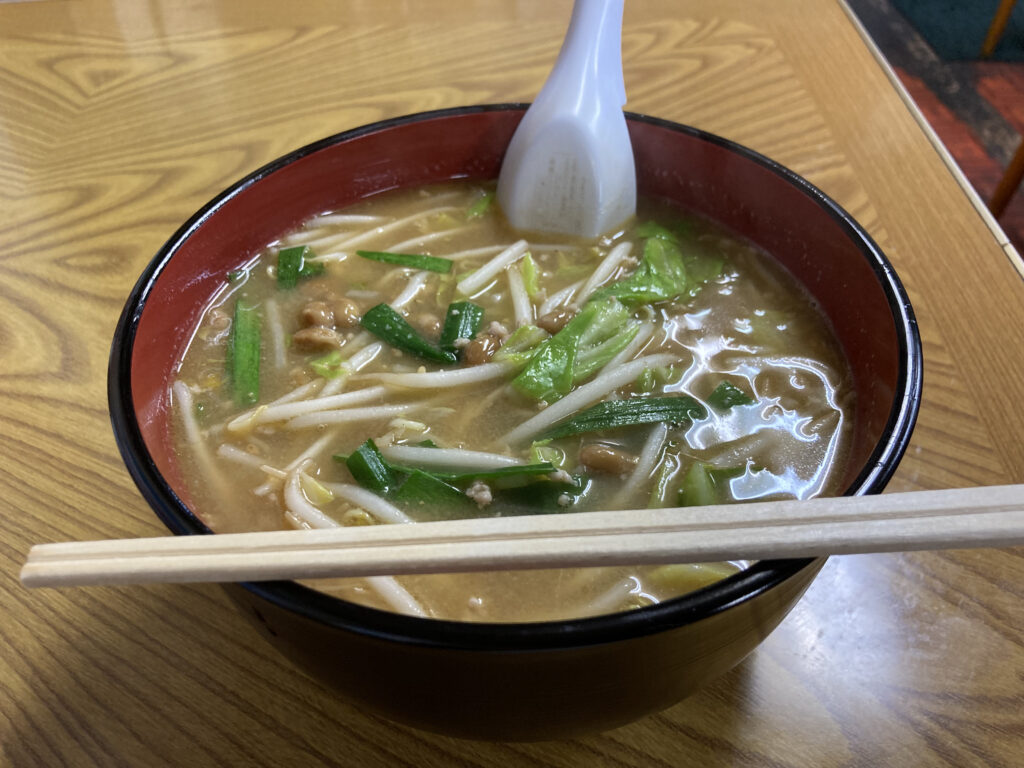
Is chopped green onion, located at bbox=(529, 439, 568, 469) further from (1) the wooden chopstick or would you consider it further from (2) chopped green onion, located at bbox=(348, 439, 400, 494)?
(1) the wooden chopstick

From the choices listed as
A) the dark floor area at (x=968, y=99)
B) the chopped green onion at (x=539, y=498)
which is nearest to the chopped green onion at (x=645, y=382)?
the chopped green onion at (x=539, y=498)

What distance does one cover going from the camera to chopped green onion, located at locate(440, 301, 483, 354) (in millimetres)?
1259

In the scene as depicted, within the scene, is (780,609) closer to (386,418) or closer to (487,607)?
(487,607)

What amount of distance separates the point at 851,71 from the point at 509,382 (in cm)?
129

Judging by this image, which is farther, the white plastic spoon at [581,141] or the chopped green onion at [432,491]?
the white plastic spoon at [581,141]

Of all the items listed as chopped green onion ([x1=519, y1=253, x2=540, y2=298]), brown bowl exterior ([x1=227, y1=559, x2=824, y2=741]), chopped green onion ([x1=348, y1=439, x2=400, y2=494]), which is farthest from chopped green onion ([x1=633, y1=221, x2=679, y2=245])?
brown bowl exterior ([x1=227, y1=559, x2=824, y2=741])

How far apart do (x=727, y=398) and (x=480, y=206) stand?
60cm

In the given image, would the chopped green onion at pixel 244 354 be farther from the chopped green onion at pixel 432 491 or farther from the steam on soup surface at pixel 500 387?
the chopped green onion at pixel 432 491

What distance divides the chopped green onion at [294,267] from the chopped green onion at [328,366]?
7.4 inches

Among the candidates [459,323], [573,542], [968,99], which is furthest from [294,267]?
[968,99]

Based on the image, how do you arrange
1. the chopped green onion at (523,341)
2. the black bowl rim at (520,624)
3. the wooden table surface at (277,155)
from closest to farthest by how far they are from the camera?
the black bowl rim at (520,624) < the wooden table surface at (277,155) < the chopped green onion at (523,341)

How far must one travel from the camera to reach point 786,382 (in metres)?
1.18

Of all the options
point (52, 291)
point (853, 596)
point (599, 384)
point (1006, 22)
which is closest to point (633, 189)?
point (599, 384)

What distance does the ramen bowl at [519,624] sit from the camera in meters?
0.65
